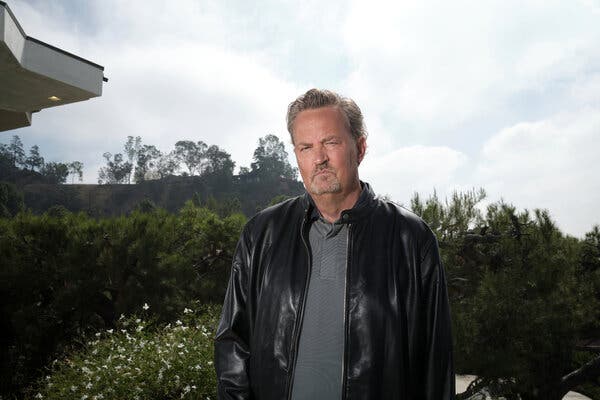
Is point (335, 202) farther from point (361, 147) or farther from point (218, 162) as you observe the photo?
point (218, 162)

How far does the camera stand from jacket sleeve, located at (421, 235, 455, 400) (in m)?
1.61

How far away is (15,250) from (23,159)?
78.2 meters

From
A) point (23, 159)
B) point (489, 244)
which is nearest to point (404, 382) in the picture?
point (489, 244)

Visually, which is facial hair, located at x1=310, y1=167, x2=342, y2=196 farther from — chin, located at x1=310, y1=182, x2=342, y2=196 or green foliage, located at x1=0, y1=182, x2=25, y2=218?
green foliage, located at x1=0, y1=182, x2=25, y2=218

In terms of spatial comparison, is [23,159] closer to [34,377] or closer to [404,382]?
[34,377]

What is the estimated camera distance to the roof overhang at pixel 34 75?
9.25 metres

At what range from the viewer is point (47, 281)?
7.45 m

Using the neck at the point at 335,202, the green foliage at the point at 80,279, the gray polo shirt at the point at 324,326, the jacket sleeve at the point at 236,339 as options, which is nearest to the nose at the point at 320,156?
the neck at the point at 335,202

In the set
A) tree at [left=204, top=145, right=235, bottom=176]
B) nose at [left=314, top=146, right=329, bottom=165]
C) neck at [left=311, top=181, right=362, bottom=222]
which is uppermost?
tree at [left=204, top=145, right=235, bottom=176]

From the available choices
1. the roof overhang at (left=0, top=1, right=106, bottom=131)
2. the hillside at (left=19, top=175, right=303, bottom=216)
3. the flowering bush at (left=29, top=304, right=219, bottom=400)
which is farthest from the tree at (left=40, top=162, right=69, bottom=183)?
the flowering bush at (left=29, top=304, right=219, bottom=400)

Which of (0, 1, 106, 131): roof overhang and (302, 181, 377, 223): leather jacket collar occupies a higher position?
(0, 1, 106, 131): roof overhang

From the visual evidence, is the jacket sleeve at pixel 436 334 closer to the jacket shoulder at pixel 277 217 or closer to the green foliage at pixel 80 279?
the jacket shoulder at pixel 277 217

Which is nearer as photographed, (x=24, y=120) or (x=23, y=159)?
(x=24, y=120)

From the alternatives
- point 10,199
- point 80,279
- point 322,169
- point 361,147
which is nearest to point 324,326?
point 322,169
